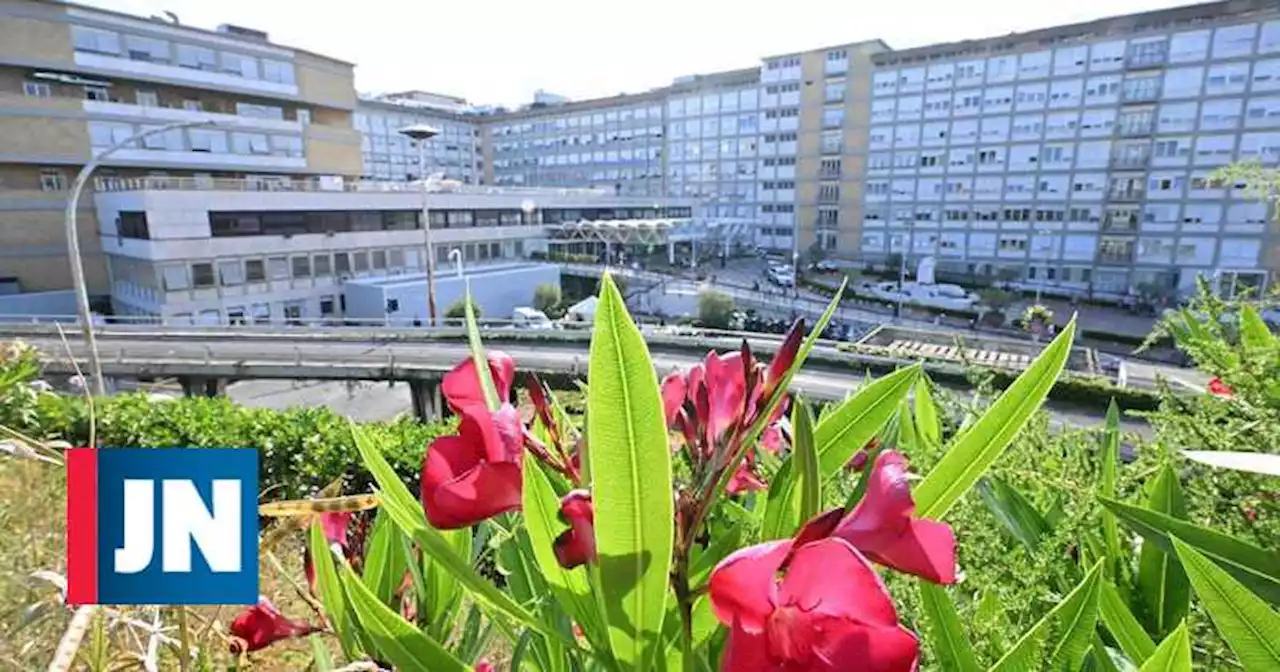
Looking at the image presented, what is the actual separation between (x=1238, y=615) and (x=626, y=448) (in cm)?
60

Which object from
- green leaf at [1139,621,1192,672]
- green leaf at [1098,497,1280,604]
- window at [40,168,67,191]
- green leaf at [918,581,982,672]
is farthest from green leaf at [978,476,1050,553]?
window at [40,168,67,191]

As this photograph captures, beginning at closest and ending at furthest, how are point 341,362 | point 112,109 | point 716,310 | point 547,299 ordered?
point 341,362 → point 112,109 → point 716,310 → point 547,299

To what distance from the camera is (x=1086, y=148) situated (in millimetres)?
27922

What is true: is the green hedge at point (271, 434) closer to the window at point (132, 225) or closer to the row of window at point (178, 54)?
the window at point (132, 225)

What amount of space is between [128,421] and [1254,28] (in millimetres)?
34518

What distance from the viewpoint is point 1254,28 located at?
23.9 meters

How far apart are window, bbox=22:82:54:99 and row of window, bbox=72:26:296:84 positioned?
1.48 meters

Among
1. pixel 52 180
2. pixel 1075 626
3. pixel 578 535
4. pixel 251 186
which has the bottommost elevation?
pixel 1075 626

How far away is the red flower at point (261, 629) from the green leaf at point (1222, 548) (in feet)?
3.85

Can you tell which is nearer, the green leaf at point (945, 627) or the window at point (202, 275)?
the green leaf at point (945, 627)

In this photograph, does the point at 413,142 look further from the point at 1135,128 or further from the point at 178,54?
the point at 1135,128

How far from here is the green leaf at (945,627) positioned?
728mm

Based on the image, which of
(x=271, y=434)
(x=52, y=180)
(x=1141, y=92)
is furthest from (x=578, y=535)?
(x=1141, y=92)

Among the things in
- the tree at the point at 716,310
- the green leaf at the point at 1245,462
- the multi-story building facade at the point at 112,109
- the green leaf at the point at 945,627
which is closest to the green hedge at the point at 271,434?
the green leaf at the point at 945,627
